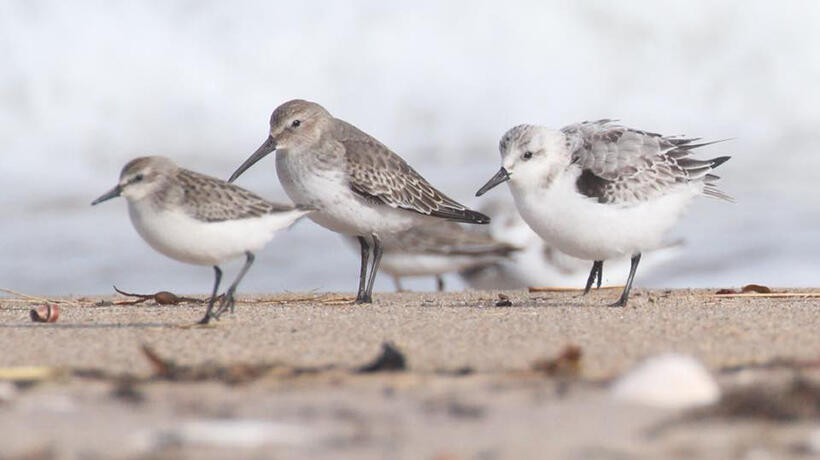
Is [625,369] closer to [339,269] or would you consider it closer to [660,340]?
[660,340]

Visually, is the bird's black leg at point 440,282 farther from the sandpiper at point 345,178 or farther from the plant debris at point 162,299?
the plant debris at point 162,299

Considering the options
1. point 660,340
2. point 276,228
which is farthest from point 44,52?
point 660,340

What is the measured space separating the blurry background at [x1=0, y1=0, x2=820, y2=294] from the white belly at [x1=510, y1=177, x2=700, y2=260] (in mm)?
5298

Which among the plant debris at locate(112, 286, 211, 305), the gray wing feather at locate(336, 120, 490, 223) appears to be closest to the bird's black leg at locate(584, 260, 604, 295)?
the gray wing feather at locate(336, 120, 490, 223)

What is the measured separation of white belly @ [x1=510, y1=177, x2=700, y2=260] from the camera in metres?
5.66

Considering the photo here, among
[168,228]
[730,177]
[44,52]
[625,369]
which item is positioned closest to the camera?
[625,369]

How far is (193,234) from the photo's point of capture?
458cm

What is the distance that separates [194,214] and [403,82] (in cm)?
975

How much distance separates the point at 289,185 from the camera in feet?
20.7

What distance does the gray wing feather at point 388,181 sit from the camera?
6.41 m

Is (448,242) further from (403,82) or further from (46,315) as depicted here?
(403,82)

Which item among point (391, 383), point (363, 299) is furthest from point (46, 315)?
point (391, 383)

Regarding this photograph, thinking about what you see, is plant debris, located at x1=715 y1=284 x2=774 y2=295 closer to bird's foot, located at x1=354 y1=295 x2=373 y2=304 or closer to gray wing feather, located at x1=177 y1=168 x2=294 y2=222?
bird's foot, located at x1=354 y1=295 x2=373 y2=304

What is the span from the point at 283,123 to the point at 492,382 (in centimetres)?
340
